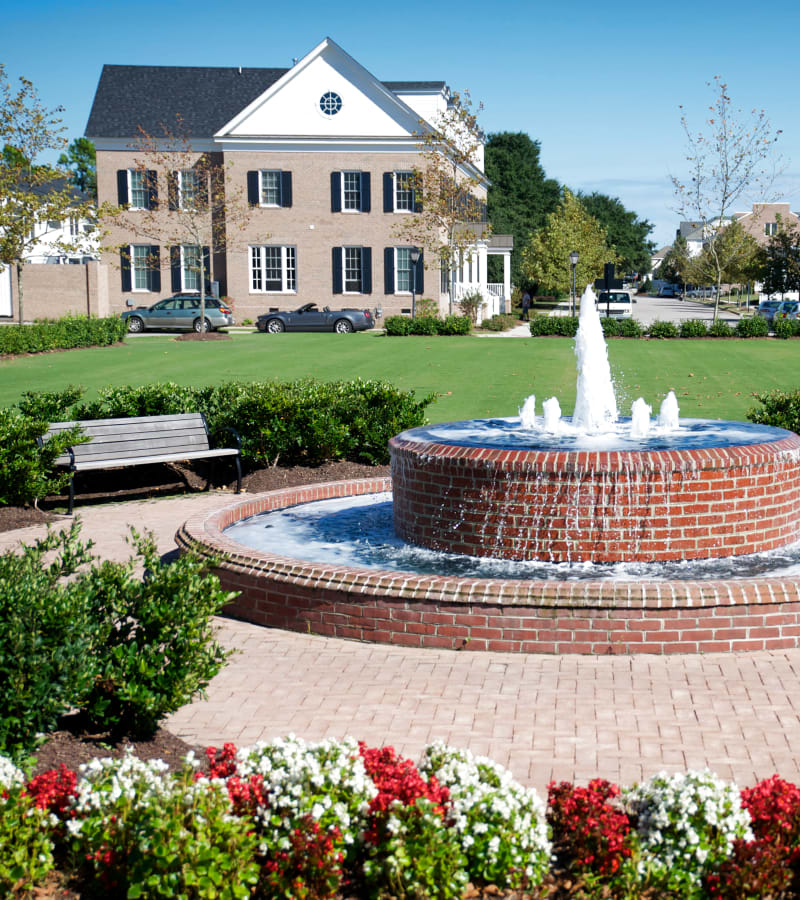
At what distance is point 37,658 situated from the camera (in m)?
4.66

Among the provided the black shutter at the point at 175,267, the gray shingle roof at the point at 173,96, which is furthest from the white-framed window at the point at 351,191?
the black shutter at the point at 175,267

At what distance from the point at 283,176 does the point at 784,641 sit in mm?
43265

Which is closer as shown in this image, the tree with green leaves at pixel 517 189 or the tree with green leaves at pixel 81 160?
the tree with green leaves at pixel 517 189

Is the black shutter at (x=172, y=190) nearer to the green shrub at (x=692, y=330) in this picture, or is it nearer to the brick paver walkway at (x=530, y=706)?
the green shrub at (x=692, y=330)

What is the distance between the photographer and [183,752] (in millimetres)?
5203

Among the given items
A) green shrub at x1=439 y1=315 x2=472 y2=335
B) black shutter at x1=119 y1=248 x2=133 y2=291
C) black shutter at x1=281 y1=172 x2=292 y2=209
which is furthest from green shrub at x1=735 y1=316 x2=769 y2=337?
black shutter at x1=119 y1=248 x2=133 y2=291

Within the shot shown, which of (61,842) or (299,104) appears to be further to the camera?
(299,104)

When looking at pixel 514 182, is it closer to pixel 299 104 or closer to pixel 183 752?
pixel 299 104

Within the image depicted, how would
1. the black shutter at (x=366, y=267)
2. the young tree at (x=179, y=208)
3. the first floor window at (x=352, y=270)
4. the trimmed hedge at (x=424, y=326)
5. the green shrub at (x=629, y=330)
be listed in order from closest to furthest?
1. the green shrub at (x=629, y=330)
2. the trimmed hedge at (x=424, y=326)
3. the young tree at (x=179, y=208)
4. the black shutter at (x=366, y=267)
5. the first floor window at (x=352, y=270)

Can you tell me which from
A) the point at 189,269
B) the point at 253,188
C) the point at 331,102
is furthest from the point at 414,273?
the point at 189,269

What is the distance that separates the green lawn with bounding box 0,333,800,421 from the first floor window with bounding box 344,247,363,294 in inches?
470

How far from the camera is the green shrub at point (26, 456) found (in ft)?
36.0

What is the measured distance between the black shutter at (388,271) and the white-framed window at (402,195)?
6.37ft

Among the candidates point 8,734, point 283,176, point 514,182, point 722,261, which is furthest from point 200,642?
point 514,182
